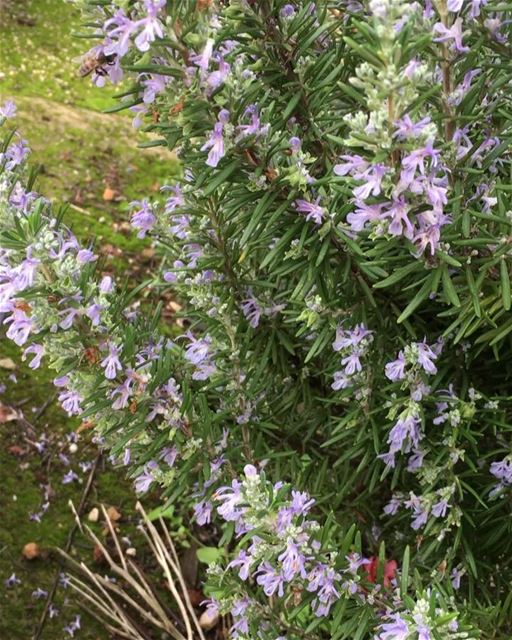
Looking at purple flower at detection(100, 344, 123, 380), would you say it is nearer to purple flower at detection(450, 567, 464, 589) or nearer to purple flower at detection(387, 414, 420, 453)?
purple flower at detection(387, 414, 420, 453)

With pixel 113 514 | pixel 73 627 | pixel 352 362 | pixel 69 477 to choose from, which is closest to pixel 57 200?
pixel 69 477

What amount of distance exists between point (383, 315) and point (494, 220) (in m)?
0.38

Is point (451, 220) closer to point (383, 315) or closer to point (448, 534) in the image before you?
point (383, 315)

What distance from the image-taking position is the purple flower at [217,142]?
1.08m

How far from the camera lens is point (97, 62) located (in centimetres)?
123

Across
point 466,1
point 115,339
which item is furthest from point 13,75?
point 466,1

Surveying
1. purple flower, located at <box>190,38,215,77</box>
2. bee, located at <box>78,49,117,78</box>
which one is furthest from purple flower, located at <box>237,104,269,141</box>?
bee, located at <box>78,49,117,78</box>

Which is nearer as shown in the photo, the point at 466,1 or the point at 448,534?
the point at 466,1

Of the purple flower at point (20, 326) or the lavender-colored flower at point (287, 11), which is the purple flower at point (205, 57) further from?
the purple flower at point (20, 326)

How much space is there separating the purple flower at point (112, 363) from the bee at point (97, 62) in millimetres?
490

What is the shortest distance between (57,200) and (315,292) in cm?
220

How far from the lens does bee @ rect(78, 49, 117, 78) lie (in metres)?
1.18

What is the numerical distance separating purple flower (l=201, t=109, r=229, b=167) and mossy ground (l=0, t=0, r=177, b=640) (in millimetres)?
440

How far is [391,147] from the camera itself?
944mm
